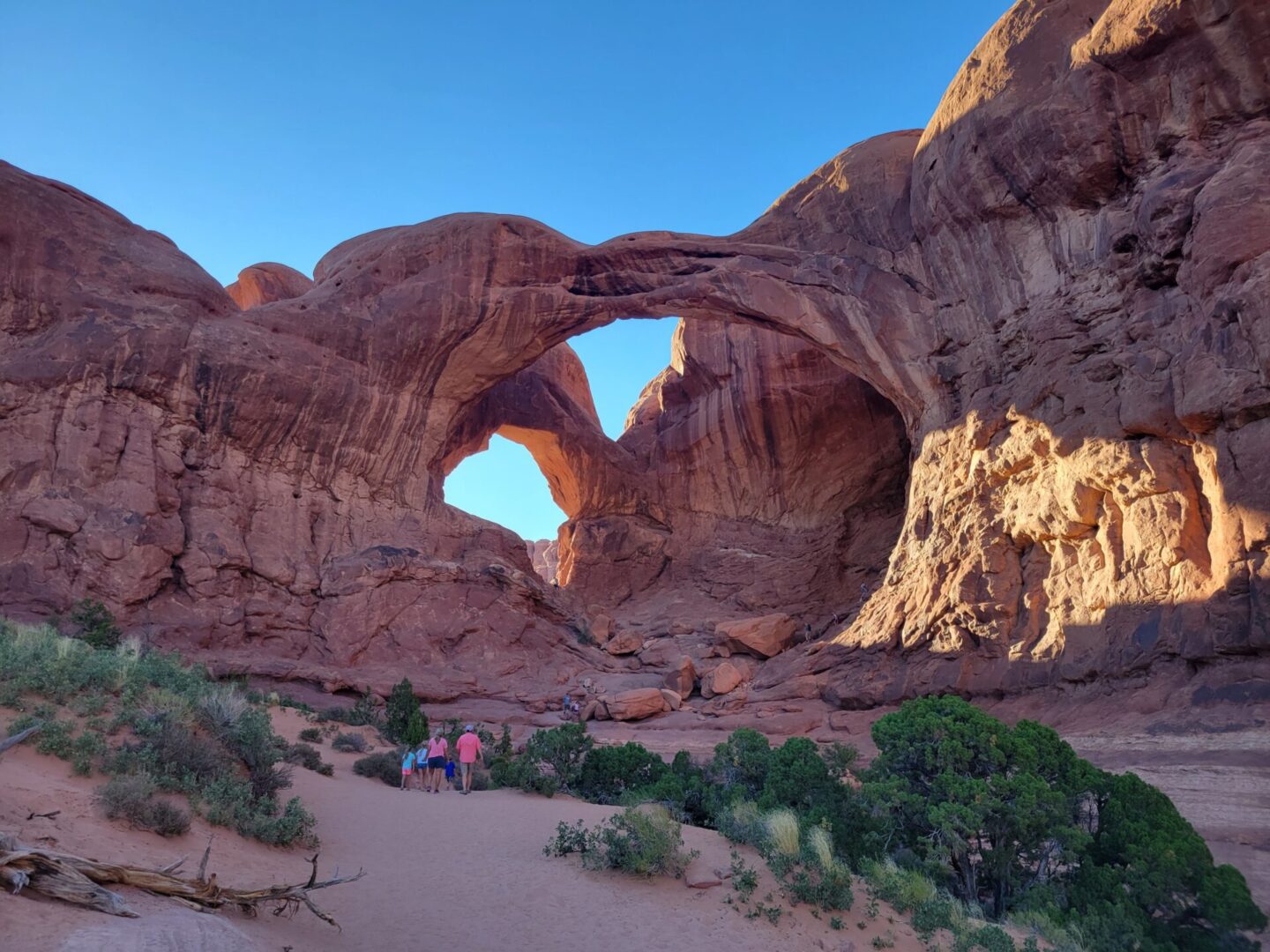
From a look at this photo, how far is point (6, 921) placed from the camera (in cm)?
391

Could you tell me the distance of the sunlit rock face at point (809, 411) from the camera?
1446 cm

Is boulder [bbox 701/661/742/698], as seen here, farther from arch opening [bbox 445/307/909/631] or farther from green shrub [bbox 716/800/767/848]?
green shrub [bbox 716/800/767/848]

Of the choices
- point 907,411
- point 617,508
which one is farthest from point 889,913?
point 617,508

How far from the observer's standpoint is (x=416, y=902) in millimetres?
7074

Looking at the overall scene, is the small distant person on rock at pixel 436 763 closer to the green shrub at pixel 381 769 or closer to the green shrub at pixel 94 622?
the green shrub at pixel 381 769

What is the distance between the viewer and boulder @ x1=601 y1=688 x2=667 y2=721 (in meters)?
20.6

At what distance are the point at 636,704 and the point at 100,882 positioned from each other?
16.6 meters

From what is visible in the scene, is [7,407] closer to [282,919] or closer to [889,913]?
[282,919]

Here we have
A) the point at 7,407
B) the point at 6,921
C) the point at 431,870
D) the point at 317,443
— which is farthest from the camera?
the point at 317,443

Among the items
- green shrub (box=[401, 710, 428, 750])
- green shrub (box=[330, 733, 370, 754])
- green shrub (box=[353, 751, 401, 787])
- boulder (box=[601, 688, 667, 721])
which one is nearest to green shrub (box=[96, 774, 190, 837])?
green shrub (box=[353, 751, 401, 787])

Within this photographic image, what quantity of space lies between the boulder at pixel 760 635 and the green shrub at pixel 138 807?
1953 centimetres

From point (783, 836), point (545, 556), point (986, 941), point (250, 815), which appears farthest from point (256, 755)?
point (545, 556)

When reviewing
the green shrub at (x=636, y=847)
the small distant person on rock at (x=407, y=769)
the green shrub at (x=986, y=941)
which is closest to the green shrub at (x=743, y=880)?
A: the green shrub at (x=636, y=847)

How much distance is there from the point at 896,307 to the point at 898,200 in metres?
3.49
